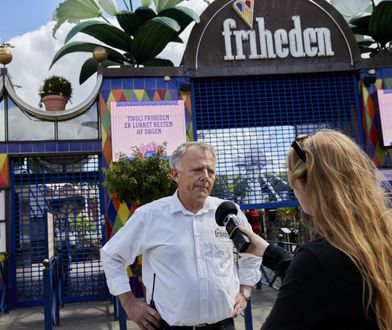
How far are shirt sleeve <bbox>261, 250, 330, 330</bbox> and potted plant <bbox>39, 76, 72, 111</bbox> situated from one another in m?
8.15

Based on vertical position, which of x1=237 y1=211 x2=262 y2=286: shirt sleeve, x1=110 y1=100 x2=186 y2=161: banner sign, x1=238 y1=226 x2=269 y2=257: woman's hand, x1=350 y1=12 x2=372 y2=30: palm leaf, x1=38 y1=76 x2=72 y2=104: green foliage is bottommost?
x1=237 y1=211 x2=262 y2=286: shirt sleeve

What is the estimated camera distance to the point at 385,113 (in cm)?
892

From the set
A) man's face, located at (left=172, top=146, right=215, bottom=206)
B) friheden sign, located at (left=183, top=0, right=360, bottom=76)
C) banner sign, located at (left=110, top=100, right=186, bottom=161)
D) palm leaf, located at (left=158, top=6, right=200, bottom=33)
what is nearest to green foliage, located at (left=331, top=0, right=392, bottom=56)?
friheden sign, located at (left=183, top=0, right=360, bottom=76)

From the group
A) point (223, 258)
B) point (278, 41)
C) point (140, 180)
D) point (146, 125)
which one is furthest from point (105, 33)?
point (223, 258)

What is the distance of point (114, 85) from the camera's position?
8.67m

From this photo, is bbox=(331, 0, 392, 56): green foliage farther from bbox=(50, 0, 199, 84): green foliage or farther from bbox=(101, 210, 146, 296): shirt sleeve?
bbox=(101, 210, 146, 296): shirt sleeve

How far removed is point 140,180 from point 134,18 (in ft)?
13.6

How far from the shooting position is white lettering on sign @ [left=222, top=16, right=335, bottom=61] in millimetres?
9039

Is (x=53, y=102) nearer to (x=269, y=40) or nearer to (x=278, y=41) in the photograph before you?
(x=269, y=40)

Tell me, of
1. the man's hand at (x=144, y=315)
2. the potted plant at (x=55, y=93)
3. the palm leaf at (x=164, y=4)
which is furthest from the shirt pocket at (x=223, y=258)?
the palm leaf at (x=164, y=4)

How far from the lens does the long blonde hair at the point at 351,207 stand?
1.18 m

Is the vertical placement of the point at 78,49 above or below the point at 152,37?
above

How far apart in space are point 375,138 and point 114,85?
5.60 meters

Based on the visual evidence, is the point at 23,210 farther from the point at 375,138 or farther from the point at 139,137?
the point at 375,138
